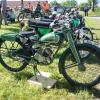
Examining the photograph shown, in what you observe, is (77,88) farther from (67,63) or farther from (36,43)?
(36,43)

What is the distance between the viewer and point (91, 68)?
593 centimetres

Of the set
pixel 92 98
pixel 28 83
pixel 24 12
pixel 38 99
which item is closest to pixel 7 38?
pixel 28 83

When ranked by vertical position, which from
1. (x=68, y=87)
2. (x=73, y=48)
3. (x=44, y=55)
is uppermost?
(x=73, y=48)

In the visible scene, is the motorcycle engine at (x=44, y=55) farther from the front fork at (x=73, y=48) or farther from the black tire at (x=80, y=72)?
the front fork at (x=73, y=48)

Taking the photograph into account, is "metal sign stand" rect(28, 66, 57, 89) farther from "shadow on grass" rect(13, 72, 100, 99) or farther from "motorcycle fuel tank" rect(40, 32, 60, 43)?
"motorcycle fuel tank" rect(40, 32, 60, 43)

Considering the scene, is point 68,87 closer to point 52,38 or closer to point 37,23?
point 52,38

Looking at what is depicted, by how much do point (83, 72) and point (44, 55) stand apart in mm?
855

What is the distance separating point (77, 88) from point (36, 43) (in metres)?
1.24

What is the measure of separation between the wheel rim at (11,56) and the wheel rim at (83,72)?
1.04 meters

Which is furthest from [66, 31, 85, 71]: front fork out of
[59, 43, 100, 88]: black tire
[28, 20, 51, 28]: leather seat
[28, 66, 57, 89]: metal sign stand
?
[28, 20, 51, 28]: leather seat

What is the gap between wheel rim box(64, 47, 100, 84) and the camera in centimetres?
568

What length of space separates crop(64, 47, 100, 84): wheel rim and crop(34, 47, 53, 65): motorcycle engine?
37 cm

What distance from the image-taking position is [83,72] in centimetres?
589

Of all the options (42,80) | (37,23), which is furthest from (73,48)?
(37,23)
